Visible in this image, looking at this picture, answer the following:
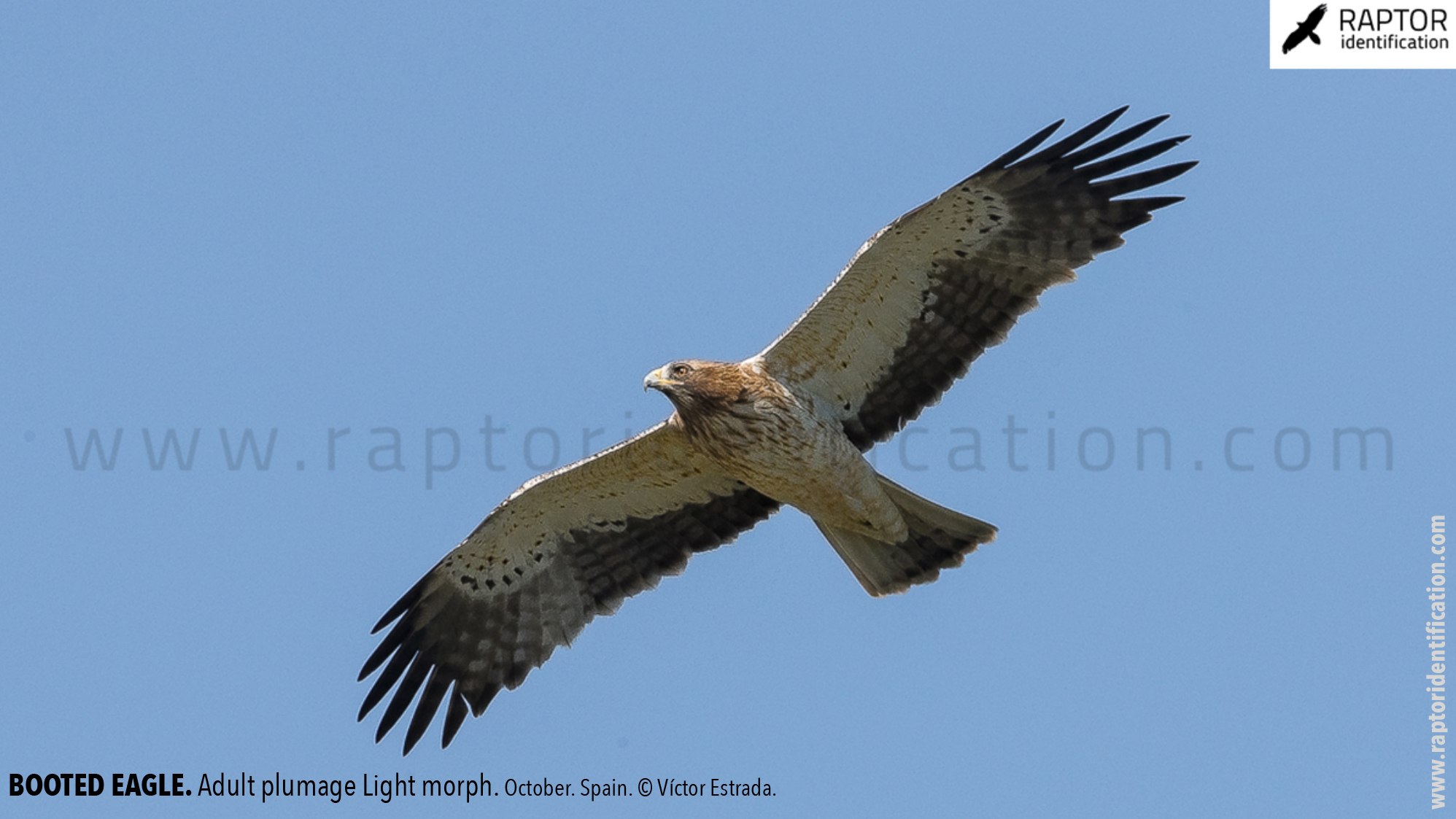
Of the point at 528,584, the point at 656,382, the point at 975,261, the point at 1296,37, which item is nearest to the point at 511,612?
the point at 528,584

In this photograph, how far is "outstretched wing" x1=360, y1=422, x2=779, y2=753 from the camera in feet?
38.3

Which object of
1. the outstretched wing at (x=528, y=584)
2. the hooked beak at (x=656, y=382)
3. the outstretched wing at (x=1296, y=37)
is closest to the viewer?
the hooked beak at (x=656, y=382)

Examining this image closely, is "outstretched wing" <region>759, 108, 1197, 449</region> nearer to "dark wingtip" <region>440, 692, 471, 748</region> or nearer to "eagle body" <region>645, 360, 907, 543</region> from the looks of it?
"eagle body" <region>645, 360, 907, 543</region>

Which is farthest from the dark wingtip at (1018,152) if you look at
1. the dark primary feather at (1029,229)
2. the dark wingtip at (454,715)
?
the dark wingtip at (454,715)

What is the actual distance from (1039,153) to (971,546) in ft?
9.80

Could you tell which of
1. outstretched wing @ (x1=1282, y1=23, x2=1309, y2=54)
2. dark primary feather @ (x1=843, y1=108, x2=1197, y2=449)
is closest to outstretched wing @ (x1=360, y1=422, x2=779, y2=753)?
dark primary feather @ (x1=843, y1=108, x2=1197, y2=449)

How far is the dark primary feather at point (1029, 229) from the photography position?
418 inches

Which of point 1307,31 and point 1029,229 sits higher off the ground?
point 1307,31

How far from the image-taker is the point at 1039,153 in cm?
1080

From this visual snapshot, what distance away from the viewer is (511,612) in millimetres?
11914

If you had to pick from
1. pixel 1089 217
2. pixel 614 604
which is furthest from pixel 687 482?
pixel 1089 217

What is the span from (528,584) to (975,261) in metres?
4.38

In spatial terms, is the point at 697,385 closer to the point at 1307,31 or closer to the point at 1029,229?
the point at 1029,229

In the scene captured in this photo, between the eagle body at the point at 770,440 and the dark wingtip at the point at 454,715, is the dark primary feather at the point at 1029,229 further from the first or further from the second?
the dark wingtip at the point at 454,715
